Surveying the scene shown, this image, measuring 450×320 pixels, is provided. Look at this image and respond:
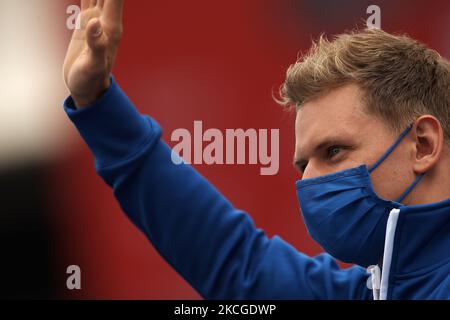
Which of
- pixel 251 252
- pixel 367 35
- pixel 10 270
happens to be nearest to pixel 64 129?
pixel 10 270

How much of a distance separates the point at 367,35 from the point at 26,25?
3.28 feet

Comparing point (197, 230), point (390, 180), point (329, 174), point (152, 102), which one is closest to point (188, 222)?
point (197, 230)

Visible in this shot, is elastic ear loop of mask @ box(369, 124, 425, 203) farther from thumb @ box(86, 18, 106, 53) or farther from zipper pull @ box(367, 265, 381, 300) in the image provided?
thumb @ box(86, 18, 106, 53)

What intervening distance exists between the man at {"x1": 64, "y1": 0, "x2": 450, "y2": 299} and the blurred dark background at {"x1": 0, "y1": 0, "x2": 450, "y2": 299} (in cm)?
45

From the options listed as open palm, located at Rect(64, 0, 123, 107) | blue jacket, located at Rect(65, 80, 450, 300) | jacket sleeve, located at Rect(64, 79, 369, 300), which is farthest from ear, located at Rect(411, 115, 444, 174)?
open palm, located at Rect(64, 0, 123, 107)

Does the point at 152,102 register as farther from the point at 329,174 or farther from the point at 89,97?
the point at 329,174

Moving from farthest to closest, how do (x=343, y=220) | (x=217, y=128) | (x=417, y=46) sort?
(x=217, y=128), (x=417, y=46), (x=343, y=220)

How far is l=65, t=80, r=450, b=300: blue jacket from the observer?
4.63 feet

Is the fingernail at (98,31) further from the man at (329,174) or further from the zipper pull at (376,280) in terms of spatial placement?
the zipper pull at (376,280)

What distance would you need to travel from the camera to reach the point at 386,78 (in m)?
1.43

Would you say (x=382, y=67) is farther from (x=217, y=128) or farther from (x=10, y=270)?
(x=10, y=270)

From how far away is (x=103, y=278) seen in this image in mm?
1988

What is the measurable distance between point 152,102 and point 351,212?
83cm

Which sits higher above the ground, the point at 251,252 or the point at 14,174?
the point at 14,174
